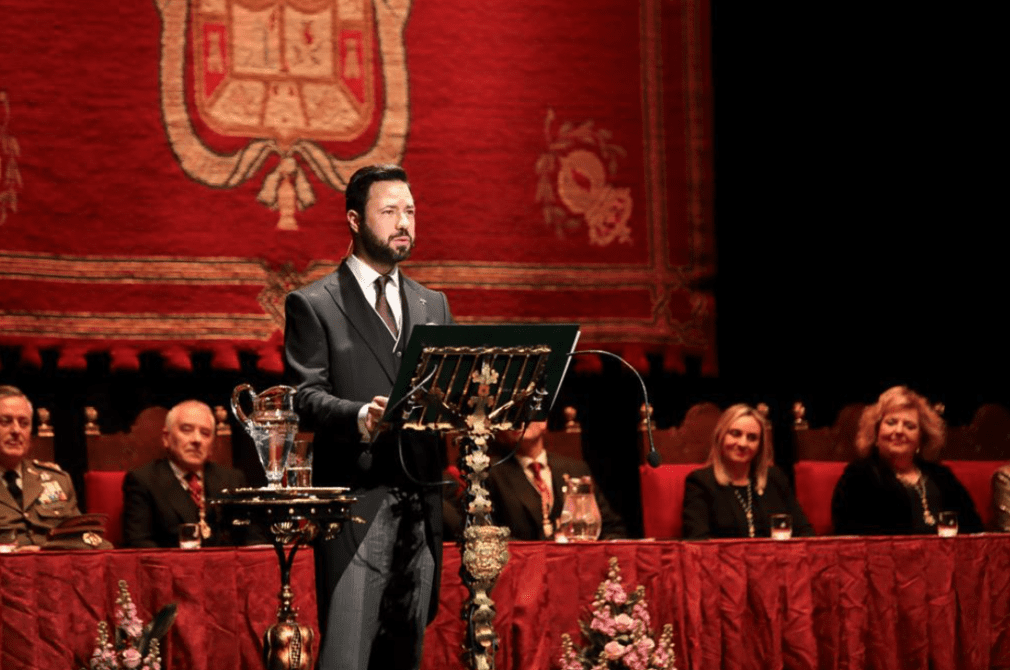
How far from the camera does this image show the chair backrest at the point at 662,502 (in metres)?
5.31

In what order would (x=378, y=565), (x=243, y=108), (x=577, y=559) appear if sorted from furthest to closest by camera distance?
(x=243, y=108), (x=577, y=559), (x=378, y=565)

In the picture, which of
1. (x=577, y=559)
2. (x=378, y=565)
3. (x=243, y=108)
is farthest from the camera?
(x=243, y=108)

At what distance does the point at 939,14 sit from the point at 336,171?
2557 millimetres

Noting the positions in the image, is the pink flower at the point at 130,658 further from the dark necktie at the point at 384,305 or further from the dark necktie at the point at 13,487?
the dark necktie at the point at 13,487

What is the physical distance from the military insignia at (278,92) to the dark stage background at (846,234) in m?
1.35

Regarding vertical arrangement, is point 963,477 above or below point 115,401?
below

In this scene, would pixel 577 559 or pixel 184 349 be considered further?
pixel 184 349

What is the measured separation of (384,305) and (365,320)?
7cm

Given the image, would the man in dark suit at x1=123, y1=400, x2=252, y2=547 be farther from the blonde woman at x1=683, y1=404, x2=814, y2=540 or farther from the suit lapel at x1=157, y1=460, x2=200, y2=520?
the blonde woman at x1=683, y1=404, x2=814, y2=540

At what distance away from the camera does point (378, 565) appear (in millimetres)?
2871

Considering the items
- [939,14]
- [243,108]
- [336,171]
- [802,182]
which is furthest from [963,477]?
[243,108]

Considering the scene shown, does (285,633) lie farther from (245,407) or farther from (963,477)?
(963,477)

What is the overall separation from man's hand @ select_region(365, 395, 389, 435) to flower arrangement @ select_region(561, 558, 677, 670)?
1.47 m

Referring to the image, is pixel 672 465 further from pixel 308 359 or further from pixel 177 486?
pixel 308 359
